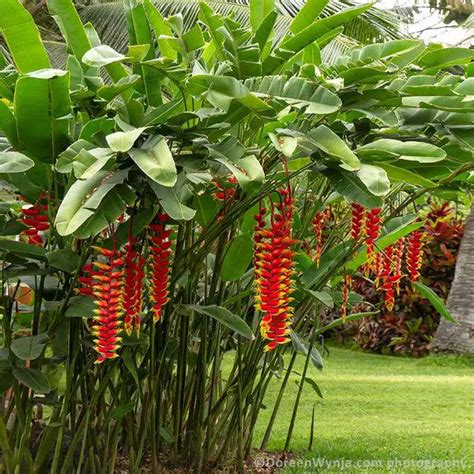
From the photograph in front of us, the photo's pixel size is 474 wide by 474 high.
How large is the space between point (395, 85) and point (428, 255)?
8420 mm

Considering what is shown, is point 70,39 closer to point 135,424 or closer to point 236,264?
point 236,264

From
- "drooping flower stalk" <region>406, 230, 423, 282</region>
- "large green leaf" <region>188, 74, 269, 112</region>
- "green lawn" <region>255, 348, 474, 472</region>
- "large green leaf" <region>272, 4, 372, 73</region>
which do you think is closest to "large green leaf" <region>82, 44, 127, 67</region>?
"large green leaf" <region>188, 74, 269, 112</region>

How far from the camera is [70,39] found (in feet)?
8.34

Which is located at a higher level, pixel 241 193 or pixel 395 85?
pixel 395 85

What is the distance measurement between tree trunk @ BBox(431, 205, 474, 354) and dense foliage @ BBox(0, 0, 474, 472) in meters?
6.48

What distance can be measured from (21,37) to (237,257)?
1.02 metres

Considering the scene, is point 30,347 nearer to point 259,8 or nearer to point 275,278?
point 275,278

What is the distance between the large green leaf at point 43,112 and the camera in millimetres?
2139

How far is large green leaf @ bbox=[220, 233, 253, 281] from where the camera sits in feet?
9.37

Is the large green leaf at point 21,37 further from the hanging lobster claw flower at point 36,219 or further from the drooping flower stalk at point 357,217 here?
the drooping flower stalk at point 357,217

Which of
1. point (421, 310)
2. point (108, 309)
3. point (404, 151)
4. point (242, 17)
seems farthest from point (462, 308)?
point (108, 309)

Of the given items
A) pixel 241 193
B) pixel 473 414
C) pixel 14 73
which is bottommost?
pixel 473 414

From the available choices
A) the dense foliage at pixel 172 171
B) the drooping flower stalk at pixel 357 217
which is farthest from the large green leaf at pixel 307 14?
the drooping flower stalk at pixel 357 217

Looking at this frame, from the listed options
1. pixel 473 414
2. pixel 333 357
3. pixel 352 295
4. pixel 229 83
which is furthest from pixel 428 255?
pixel 229 83
